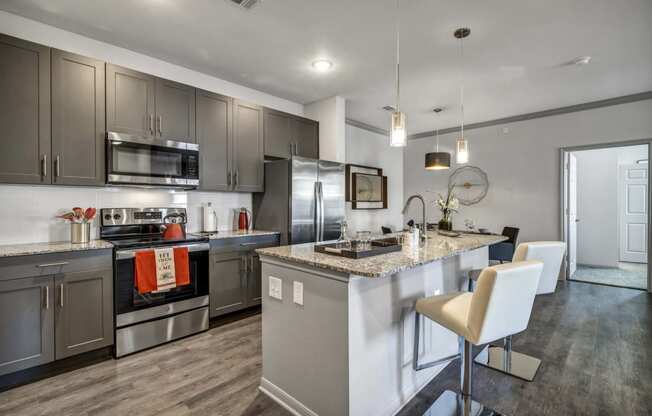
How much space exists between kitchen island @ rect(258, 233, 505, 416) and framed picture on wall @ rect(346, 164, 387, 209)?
339 cm

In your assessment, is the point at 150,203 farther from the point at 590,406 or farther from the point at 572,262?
the point at 572,262

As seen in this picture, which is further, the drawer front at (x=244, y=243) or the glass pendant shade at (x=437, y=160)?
the glass pendant shade at (x=437, y=160)

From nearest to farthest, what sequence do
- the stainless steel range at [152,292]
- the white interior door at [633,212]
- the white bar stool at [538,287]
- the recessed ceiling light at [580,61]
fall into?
1. the white bar stool at [538,287]
2. the stainless steel range at [152,292]
3. the recessed ceiling light at [580,61]
4. the white interior door at [633,212]

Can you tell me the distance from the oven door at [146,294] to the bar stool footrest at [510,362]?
8.30ft

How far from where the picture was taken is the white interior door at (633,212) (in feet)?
20.1

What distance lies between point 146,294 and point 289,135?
2511mm

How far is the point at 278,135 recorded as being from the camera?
13.3 feet

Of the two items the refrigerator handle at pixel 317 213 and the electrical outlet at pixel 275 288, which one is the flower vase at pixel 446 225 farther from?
the electrical outlet at pixel 275 288

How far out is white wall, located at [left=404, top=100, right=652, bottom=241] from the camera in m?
4.52

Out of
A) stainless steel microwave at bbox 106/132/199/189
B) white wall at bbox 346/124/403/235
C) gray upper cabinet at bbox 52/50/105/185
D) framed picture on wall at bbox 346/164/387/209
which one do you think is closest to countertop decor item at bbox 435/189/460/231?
white wall at bbox 346/124/403/235

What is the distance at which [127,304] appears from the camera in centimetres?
258

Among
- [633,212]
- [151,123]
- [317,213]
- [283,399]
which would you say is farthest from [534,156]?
[151,123]

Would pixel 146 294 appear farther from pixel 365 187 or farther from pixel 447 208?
pixel 365 187

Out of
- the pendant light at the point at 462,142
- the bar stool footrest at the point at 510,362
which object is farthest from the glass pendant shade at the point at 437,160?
the bar stool footrest at the point at 510,362
